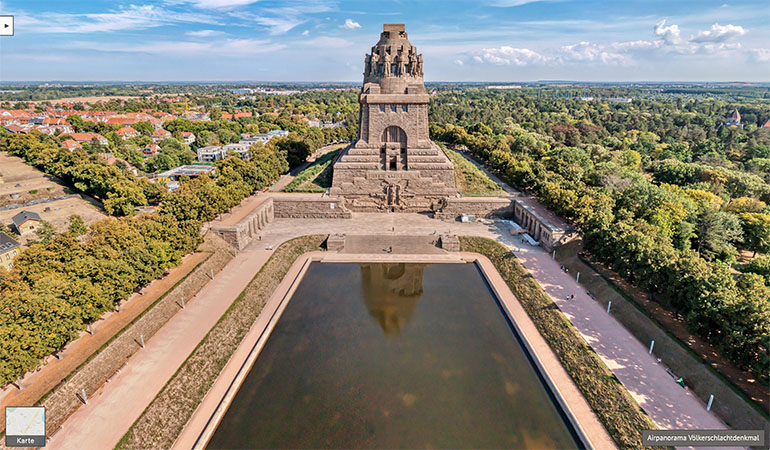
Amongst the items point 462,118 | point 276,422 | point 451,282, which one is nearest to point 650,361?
point 451,282

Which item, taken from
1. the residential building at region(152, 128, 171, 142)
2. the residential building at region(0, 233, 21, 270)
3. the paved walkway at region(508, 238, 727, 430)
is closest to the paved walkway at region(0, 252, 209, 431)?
the residential building at region(0, 233, 21, 270)

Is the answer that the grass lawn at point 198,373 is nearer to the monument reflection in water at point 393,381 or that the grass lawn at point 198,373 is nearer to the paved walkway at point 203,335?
the paved walkway at point 203,335

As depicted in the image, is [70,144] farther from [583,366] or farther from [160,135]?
[583,366]

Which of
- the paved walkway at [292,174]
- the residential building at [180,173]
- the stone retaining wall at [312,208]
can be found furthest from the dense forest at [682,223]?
the residential building at [180,173]

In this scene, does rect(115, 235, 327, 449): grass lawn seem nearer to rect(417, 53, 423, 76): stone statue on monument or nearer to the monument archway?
the monument archway

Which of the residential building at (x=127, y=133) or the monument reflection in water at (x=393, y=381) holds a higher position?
the residential building at (x=127, y=133)

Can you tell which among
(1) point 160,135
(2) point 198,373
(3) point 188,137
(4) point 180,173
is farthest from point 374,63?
(1) point 160,135

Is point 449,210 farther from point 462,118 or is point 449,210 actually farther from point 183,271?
point 462,118
